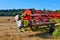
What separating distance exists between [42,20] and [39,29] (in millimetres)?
954

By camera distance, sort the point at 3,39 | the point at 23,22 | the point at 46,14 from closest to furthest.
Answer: the point at 3,39 < the point at 23,22 < the point at 46,14

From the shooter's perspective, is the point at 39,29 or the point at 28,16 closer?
the point at 28,16

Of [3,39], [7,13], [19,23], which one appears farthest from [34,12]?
[7,13]

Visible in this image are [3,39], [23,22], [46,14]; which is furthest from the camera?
[46,14]

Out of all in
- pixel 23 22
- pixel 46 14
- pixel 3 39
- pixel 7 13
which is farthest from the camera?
pixel 7 13

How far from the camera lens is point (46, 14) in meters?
9.63

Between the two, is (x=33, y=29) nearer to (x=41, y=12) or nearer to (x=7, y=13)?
(x=41, y=12)

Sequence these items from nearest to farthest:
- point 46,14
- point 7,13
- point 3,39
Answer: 1. point 3,39
2. point 46,14
3. point 7,13

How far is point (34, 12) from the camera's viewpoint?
9.86 m

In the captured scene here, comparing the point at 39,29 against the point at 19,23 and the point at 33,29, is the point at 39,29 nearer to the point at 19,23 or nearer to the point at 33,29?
the point at 33,29

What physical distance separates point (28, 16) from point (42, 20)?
644mm

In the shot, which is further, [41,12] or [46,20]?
[41,12]

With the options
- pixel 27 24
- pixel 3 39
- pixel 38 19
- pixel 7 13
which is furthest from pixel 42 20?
pixel 7 13

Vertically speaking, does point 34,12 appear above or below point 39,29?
above
